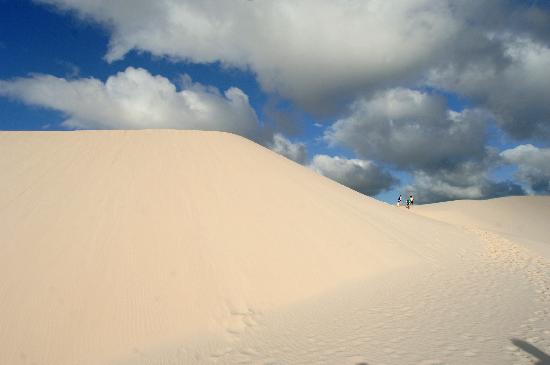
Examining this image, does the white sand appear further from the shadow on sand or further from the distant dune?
the distant dune

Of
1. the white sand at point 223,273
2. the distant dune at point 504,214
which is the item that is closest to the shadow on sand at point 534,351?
the white sand at point 223,273

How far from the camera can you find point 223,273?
10.0 m

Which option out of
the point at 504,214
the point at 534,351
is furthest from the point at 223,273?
the point at 504,214

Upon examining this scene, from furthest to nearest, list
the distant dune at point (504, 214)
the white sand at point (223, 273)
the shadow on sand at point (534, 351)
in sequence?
the distant dune at point (504, 214) < the white sand at point (223, 273) < the shadow on sand at point (534, 351)

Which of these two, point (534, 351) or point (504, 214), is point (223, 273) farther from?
point (504, 214)

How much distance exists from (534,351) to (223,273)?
22.9 ft

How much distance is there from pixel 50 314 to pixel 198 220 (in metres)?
4.97

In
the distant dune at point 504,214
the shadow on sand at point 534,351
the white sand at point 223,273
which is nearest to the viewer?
the shadow on sand at point 534,351

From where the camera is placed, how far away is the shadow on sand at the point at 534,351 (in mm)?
5344

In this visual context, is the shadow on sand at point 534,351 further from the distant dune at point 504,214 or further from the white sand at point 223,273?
the distant dune at point 504,214

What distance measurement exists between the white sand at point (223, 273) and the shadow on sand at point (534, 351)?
0.05m

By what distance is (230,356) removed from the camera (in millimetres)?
6730

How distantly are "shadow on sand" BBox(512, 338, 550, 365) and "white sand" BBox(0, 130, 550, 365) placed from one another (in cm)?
5

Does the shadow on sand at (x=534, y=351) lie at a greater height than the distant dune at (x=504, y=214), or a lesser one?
lesser
